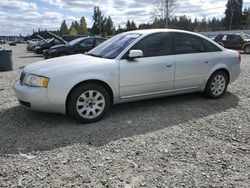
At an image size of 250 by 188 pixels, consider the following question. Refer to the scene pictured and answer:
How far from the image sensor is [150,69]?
5.24m

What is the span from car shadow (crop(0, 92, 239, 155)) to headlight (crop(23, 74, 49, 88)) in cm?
69

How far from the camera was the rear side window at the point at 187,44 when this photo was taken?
18.8 feet

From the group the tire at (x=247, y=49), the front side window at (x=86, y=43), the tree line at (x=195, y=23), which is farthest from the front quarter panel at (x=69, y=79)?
the tree line at (x=195, y=23)

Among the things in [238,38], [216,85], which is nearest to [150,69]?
[216,85]

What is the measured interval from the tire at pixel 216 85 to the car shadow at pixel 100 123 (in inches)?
7.4

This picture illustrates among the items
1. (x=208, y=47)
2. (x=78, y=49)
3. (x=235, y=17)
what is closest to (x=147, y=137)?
(x=208, y=47)

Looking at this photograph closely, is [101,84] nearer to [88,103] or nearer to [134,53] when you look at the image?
[88,103]

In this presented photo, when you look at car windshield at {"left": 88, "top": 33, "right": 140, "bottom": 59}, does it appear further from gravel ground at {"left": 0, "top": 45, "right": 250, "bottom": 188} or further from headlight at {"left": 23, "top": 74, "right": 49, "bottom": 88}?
headlight at {"left": 23, "top": 74, "right": 49, "bottom": 88}

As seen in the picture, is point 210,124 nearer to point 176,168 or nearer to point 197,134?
point 197,134

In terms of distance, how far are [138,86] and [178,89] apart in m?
1.02

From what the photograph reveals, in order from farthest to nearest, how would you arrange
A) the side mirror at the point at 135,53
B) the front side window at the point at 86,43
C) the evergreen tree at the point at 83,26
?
the evergreen tree at the point at 83,26 → the front side window at the point at 86,43 → the side mirror at the point at 135,53

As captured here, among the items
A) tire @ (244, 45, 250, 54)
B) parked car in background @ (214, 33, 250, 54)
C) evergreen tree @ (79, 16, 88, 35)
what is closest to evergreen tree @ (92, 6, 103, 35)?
evergreen tree @ (79, 16, 88, 35)

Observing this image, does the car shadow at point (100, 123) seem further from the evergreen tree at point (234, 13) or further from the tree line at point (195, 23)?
the evergreen tree at point (234, 13)

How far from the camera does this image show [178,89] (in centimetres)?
574
